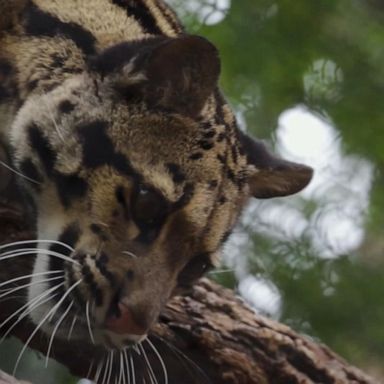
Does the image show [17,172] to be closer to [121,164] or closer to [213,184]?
[121,164]

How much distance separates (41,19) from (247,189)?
816mm

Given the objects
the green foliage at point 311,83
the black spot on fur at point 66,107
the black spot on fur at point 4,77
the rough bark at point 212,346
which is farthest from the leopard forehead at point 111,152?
the green foliage at point 311,83

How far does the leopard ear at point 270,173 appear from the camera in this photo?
12.3ft

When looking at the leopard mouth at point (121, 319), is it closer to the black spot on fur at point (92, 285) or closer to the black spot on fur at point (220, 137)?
the black spot on fur at point (92, 285)

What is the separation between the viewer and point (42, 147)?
11.2 ft

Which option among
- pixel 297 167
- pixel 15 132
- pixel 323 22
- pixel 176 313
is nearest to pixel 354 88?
pixel 323 22

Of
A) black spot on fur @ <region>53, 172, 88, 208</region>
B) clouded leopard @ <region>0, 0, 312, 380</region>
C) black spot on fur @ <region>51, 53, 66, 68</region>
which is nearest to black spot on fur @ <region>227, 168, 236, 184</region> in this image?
clouded leopard @ <region>0, 0, 312, 380</region>

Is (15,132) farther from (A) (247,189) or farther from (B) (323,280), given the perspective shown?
(B) (323,280)

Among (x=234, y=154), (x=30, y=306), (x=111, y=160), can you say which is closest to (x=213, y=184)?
(x=234, y=154)

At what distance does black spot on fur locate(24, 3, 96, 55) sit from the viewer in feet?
11.6

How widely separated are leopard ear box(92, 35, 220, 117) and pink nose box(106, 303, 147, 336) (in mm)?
597

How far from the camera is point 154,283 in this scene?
3.24 m

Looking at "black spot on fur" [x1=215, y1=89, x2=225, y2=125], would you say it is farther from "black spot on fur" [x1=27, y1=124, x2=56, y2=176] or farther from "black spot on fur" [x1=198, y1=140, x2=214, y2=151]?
"black spot on fur" [x1=27, y1=124, x2=56, y2=176]

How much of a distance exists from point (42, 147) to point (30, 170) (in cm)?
7
